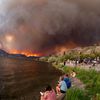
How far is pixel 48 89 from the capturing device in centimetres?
2398

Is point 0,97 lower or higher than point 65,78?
lower

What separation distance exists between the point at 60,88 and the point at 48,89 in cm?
725

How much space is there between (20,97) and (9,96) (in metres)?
2.07

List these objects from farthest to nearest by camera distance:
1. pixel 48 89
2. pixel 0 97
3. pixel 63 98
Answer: pixel 0 97
pixel 63 98
pixel 48 89

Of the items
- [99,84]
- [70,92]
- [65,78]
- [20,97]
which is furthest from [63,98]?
[20,97]

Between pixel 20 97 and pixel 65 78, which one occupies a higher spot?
pixel 65 78

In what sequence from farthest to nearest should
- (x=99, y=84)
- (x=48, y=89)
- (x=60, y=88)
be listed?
(x=99, y=84)
(x=60, y=88)
(x=48, y=89)

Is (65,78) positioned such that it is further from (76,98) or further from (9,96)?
(9,96)

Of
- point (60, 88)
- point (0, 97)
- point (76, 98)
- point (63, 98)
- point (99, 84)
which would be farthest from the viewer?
point (0, 97)

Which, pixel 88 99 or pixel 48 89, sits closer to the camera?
pixel 48 89

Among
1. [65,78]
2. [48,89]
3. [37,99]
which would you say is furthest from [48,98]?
[37,99]

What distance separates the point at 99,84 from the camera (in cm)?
3466

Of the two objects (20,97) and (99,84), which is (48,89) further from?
(20,97)

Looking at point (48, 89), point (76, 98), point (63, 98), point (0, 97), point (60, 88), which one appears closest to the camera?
point (48, 89)
